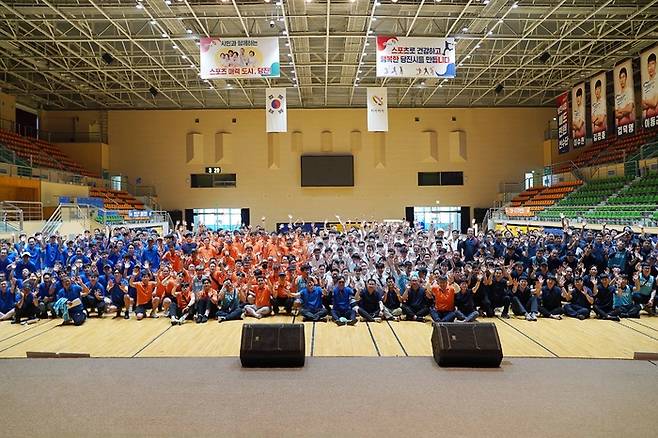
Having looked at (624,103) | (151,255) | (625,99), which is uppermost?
(625,99)

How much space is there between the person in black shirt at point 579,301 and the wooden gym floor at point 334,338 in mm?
347

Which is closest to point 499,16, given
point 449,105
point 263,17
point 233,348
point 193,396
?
point 263,17

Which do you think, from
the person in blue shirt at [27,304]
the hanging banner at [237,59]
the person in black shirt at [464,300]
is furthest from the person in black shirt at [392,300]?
the hanging banner at [237,59]

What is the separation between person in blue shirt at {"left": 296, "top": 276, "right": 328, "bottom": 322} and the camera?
11.2 m

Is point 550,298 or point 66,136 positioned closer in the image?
point 550,298

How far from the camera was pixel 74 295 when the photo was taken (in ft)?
37.1

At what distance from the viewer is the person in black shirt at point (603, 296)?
11141 mm

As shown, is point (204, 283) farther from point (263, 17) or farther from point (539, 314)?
point (263, 17)

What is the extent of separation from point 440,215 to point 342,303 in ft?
85.9

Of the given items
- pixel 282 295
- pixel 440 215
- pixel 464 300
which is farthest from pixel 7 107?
pixel 464 300

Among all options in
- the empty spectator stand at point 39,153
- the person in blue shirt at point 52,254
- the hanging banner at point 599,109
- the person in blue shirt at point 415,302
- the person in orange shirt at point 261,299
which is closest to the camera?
the person in blue shirt at point 415,302

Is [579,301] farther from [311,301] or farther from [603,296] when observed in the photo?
[311,301]

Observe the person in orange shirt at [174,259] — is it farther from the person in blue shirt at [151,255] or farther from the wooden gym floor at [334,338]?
the wooden gym floor at [334,338]

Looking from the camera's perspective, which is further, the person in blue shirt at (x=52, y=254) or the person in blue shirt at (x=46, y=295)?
the person in blue shirt at (x=52, y=254)
